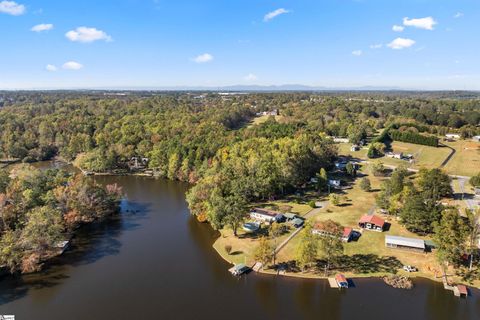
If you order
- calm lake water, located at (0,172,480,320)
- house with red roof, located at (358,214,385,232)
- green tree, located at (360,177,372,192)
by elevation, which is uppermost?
green tree, located at (360,177,372,192)

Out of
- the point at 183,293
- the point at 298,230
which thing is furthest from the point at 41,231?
the point at 298,230

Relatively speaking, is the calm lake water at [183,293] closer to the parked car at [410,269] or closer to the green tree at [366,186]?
the parked car at [410,269]

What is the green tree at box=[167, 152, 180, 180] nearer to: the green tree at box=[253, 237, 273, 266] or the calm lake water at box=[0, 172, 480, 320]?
the calm lake water at box=[0, 172, 480, 320]

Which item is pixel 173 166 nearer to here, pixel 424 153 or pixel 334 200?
pixel 334 200

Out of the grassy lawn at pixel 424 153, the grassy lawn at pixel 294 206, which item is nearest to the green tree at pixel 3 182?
the grassy lawn at pixel 294 206

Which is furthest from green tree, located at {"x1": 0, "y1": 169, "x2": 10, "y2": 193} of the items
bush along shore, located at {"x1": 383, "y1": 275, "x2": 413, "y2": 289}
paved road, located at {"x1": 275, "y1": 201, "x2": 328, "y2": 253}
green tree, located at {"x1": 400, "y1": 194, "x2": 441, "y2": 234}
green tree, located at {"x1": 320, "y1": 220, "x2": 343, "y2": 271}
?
green tree, located at {"x1": 400, "y1": 194, "x2": 441, "y2": 234}

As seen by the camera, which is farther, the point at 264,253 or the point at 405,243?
the point at 405,243

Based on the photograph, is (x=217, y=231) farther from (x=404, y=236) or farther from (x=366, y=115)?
(x=366, y=115)
